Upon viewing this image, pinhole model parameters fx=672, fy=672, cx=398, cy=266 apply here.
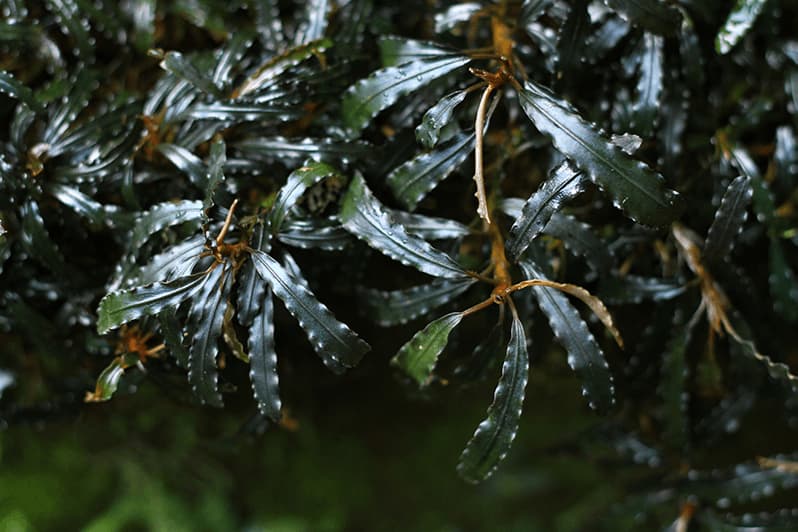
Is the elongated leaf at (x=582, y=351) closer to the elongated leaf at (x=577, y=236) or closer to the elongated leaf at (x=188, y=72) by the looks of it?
the elongated leaf at (x=577, y=236)

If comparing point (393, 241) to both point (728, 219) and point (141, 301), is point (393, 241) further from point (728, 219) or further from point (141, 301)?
point (728, 219)

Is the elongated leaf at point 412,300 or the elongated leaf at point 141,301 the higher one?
the elongated leaf at point 141,301

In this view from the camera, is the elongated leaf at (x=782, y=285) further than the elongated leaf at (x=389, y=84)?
Yes

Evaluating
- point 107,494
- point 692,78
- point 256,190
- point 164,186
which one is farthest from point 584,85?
point 107,494

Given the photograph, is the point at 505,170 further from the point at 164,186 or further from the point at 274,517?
the point at 274,517

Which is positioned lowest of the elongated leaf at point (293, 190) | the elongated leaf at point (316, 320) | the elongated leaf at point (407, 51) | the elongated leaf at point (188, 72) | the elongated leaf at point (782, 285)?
the elongated leaf at point (782, 285)

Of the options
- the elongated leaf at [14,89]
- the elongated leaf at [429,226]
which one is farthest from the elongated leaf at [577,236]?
the elongated leaf at [14,89]

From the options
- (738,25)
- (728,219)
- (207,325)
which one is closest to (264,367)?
(207,325)
